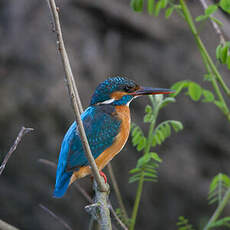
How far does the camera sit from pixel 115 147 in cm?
231

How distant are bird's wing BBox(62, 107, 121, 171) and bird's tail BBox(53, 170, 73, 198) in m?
0.04

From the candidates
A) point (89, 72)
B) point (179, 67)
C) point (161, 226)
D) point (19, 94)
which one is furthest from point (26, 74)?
point (161, 226)

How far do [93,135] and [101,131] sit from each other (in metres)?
0.05

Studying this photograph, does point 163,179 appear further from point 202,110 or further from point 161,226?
point 202,110

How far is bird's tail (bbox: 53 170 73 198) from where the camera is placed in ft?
6.84

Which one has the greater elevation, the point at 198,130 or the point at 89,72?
the point at 89,72

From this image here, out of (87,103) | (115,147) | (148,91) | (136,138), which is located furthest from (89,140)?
(87,103)

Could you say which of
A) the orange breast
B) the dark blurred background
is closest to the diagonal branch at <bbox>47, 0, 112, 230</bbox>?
the orange breast

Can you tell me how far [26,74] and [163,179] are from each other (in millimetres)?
1754

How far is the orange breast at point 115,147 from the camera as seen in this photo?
2.21 m

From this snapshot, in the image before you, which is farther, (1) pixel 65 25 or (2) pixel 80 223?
(1) pixel 65 25

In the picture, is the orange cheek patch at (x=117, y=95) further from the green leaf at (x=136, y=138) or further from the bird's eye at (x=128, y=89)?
the green leaf at (x=136, y=138)

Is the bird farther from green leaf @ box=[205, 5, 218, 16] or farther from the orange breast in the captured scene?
green leaf @ box=[205, 5, 218, 16]

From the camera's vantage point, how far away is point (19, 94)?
13.9 feet
